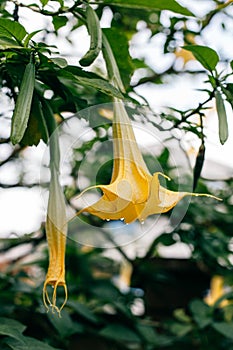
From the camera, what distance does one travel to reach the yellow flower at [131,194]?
0.67 meters

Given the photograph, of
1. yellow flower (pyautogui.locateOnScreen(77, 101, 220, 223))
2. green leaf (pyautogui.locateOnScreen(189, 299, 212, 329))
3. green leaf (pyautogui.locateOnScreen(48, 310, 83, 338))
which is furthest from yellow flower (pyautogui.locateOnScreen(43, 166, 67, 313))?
green leaf (pyautogui.locateOnScreen(189, 299, 212, 329))

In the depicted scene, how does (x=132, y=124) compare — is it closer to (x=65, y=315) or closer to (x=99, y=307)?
(x=65, y=315)

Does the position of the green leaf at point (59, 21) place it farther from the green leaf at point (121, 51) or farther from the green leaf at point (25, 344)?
the green leaf at point (25, 344)

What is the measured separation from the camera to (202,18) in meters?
1.33

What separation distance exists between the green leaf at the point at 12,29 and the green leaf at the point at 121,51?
0.19 metres

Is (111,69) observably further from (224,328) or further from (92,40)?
(224,328)

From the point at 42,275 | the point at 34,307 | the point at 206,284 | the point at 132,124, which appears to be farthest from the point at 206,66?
the point at 206,284

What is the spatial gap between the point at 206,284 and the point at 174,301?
12cm

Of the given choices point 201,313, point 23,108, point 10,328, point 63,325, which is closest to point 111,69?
point 23,108

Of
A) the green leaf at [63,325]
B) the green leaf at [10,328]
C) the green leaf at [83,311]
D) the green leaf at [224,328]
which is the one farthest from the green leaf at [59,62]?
the green leaf at [224,328]

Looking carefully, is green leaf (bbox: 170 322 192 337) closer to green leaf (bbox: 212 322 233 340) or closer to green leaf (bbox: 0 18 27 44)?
green leaf (bbox: 212 322 233 340)

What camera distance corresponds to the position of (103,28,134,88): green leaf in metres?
0.90

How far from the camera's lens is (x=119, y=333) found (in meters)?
1.46

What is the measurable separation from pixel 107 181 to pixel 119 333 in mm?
662
